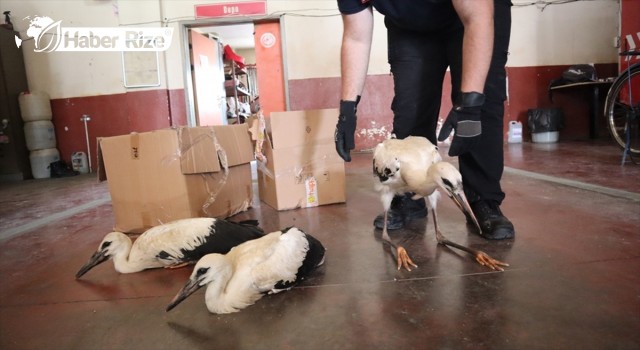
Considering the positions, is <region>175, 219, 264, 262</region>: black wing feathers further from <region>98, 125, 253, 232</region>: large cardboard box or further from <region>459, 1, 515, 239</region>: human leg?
<region>459, 1, 515, 239</region>: human leg

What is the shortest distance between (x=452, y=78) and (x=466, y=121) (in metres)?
0.38

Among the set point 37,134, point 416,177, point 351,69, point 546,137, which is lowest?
point 546,137

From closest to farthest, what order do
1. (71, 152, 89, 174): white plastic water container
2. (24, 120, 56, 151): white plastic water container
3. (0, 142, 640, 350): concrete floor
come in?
(0, 142, 640, 350): concrete floor < (24, 120, 56, 151): white plastic water container < (71, 152, 89, 174): white plastic water container

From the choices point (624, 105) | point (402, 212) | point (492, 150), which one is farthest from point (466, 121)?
point (624, 105)

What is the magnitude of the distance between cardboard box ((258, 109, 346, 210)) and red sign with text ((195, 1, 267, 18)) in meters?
3.35

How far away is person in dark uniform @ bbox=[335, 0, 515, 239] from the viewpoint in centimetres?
126

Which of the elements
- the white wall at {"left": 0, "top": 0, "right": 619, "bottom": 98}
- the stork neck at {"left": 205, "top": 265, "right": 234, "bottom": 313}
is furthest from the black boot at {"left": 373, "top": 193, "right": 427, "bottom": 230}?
the white wall at {"left": 0, "top": 0, "right": 619, "bottom": 98}

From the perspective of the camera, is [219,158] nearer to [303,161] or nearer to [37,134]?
[303,161]

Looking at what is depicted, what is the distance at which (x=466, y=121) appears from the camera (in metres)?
1.27

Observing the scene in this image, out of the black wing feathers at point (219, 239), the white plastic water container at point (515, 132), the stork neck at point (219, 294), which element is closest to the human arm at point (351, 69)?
the black wing feathers at point (219, 239)

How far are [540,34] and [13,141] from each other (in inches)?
263

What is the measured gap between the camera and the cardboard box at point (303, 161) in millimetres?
2027

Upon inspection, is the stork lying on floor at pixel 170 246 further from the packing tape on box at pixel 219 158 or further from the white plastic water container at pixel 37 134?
the white plastic water container at pixel 37 134

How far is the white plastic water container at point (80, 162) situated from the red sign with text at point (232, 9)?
2.37 m
